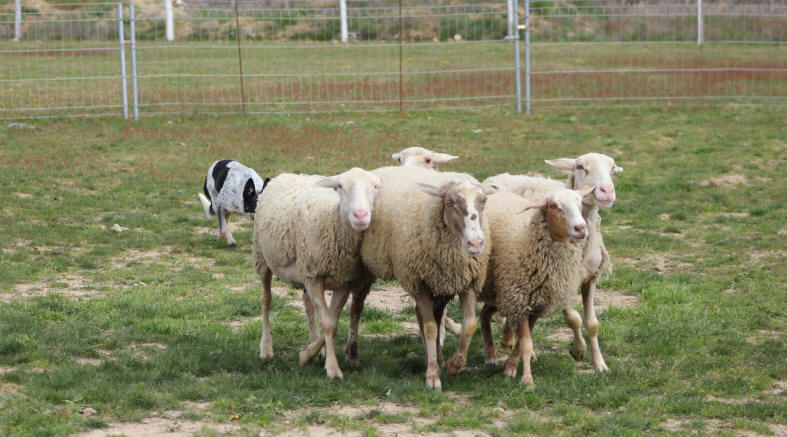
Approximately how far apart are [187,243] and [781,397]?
7081 millimetres

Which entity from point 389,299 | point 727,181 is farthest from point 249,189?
point 727,181

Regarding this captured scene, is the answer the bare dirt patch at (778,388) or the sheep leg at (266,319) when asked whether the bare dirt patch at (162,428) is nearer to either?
the sheep leg at (266,319)

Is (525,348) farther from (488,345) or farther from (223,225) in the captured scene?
(223,225)

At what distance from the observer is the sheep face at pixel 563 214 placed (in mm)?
6586

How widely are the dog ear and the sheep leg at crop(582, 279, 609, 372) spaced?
500 centimetres

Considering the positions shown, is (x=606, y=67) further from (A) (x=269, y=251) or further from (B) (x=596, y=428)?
(B) (x=596, y=428)

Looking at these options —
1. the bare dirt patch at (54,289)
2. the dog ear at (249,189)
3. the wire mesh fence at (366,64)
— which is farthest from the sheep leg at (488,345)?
the wire mesh fence at (366,64)

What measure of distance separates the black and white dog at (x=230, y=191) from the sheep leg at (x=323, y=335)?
4.17m

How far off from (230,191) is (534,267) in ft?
17.8

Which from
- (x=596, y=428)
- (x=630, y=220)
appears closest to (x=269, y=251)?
(x=596, y=428)

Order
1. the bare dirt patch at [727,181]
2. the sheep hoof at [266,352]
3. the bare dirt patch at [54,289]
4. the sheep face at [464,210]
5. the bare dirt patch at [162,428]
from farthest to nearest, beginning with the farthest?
1. the bare dirt patch at [727,181]
2. the bare dirt patch at [54,289]
3. the sheep hoof at [266,352]
4. the sheep face at [464,210]
5. the bare dirt patch at [162,428]

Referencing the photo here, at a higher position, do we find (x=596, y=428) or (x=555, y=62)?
(x=555, y=62)

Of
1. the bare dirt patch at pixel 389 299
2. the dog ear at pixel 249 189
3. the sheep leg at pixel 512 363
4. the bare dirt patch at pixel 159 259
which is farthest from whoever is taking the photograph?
the dog ear at pixel 249 189

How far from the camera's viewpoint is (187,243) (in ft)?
37.1
